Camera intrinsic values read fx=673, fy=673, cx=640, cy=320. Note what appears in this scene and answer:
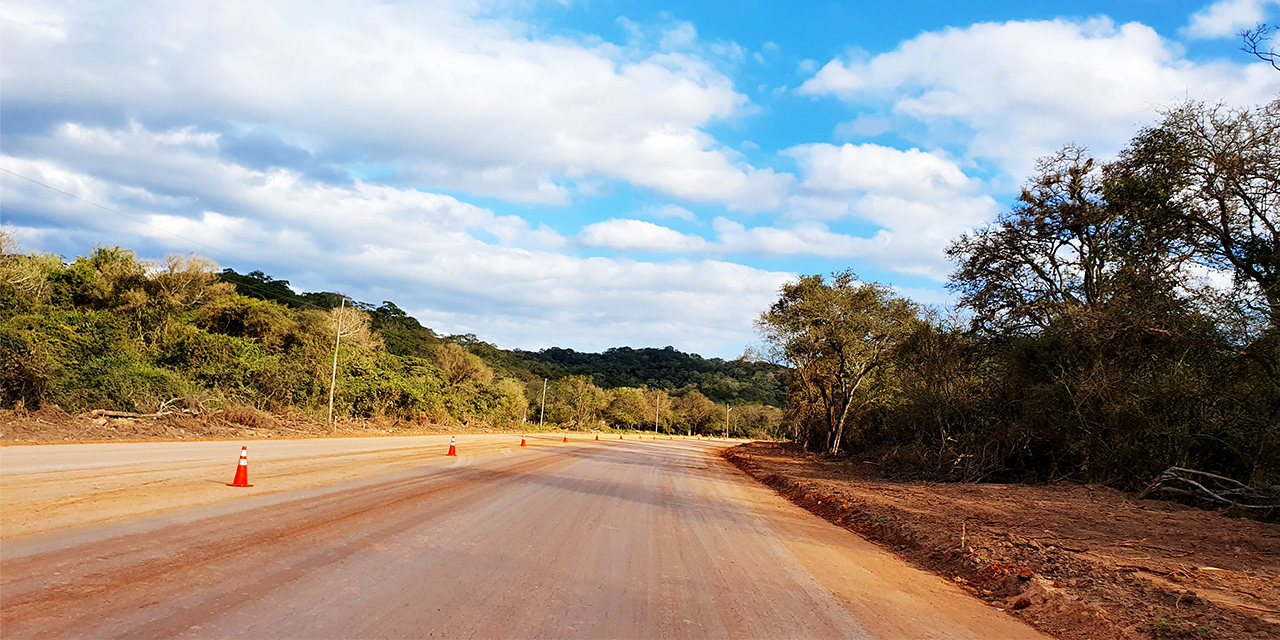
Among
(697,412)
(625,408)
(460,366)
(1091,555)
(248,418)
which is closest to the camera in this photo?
(1091,555)

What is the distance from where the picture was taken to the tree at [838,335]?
Answer: 31.2 metres

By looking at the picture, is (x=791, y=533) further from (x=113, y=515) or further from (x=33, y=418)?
(x=33, y=418)

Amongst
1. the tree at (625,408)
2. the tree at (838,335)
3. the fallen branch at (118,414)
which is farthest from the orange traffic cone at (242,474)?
the tree at (625,408)

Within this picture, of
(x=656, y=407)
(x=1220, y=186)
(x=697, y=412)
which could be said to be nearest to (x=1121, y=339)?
(x=1220, y=186)

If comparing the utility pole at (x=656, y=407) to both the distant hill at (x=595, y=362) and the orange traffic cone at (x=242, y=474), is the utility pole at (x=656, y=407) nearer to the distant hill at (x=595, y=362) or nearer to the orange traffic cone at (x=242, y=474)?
the distant hill at (x=595, y=362)

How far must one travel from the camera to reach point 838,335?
31375mm

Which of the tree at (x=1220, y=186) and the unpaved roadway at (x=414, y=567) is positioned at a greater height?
the tree at (x=1220, y=186)

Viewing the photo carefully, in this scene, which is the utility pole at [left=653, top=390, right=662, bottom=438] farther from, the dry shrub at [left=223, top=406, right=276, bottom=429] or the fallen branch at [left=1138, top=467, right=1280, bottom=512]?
the fallen branch at [left=1138, top=467, right=1280, bottom=512]

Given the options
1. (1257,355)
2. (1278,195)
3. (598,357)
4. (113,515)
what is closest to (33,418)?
(113,515)

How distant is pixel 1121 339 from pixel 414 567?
15.2m

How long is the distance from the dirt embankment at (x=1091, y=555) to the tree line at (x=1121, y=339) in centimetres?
170

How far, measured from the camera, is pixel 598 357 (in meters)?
161

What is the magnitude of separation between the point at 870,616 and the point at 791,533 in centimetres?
459

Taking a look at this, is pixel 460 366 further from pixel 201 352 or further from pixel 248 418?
pixel 248 418
